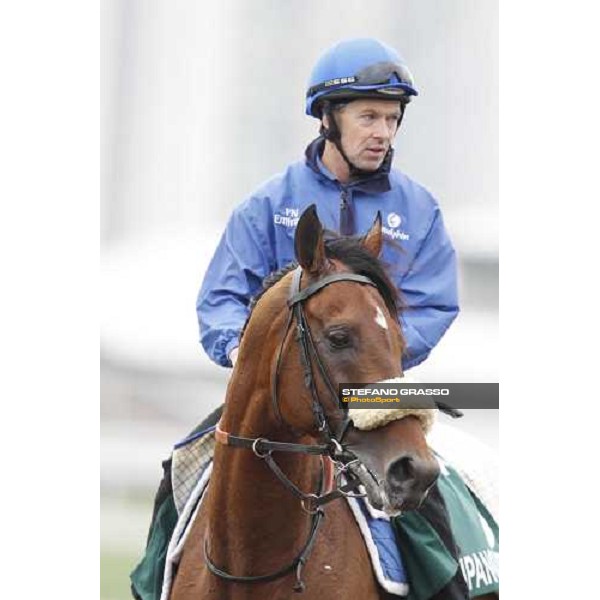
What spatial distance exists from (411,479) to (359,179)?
1.95 ft

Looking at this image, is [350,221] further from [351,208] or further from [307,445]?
[307,445]

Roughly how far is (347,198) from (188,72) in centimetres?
33

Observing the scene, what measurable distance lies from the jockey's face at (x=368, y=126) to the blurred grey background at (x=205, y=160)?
0.09ft

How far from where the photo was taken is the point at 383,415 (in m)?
1.36

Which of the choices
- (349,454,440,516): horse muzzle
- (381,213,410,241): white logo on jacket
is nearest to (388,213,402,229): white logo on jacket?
(381,213,410,241): white logo on jacket

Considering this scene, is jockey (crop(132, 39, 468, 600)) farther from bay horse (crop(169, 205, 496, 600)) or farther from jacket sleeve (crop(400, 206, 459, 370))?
bay horse (crop(169, 205, 496, 600))

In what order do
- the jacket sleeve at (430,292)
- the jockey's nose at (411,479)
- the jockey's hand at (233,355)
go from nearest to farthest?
1. the jockey's nose at (411,479)
2. the jockey's hand at (233,355)
3. the jacket sleeve at (430,292)

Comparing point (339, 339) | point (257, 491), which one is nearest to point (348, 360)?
point (339, 339)

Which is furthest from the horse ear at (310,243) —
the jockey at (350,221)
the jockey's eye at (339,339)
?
the jockey at (350,221)

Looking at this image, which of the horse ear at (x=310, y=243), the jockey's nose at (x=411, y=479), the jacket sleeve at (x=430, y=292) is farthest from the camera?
the jacket sleeve at (x=430, y=292)

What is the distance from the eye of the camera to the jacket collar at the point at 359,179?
5.72 feet

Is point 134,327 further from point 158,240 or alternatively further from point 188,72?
point 188,72

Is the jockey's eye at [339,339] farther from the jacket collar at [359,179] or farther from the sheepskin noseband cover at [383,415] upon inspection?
the jacket collar at [359,179]
